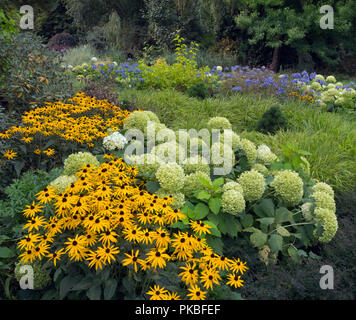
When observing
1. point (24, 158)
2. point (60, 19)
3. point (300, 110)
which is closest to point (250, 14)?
point (300, 110)

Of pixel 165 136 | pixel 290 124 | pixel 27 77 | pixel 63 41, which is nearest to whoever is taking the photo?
pixel 165 136

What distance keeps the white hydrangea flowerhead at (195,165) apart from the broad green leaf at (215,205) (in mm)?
438

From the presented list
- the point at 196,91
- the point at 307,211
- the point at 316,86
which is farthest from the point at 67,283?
the point at 316,86

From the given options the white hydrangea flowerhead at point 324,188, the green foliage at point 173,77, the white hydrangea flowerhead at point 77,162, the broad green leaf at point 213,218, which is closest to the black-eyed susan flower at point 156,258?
the broad green leaf at point 213,218

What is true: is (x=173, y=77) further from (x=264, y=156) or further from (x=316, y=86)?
(x=264, y=156)

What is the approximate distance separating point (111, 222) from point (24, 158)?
7.23 ft

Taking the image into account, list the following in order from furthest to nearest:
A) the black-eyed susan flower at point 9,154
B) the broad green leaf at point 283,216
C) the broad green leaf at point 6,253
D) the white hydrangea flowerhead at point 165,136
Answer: the white hydrangea flowerhead at point 165,136 → the black-eyed susan flower at point 9,154 → the broad green leaf at point 283,216 → the broad green leaf at point 6,253

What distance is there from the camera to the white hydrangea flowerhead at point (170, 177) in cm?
293

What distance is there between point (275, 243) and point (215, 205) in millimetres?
584

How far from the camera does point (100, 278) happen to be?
2.21 metres

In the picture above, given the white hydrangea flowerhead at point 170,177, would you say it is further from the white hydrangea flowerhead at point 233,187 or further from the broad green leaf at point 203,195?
the white hydrangea flowerhead at point 233,187

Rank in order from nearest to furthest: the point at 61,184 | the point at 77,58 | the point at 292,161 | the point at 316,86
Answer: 1. the point at 61,184
2. the point at 292,161
3. the point at 316,86
4. the point at 77,58

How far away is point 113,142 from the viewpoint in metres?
3.73

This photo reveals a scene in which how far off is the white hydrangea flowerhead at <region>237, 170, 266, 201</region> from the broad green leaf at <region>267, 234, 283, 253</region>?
45 cm
